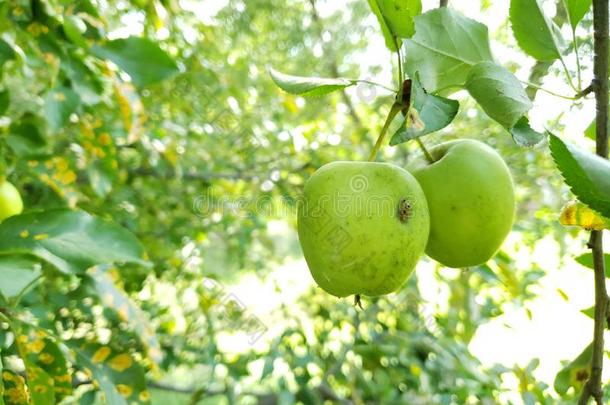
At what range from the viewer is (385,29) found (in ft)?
2.18

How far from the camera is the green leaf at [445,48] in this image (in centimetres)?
68

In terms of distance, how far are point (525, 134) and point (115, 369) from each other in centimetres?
74

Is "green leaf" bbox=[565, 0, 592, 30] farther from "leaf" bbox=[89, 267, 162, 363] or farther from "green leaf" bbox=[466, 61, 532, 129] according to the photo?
"leaf" bbox=[89, 267, 162, 363]

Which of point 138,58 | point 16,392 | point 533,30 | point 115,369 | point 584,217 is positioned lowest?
point 115,369

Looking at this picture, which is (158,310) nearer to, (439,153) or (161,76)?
(161,76)

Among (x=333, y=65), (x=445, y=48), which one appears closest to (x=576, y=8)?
(x=445, y=48)

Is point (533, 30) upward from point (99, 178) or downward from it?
upward

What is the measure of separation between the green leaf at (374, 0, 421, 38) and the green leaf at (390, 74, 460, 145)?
2.9 inches

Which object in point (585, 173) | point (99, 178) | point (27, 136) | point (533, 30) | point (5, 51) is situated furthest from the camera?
point (99, 178)

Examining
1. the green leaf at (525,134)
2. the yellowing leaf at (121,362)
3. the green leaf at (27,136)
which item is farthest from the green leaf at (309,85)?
the green leaf at (27,136)

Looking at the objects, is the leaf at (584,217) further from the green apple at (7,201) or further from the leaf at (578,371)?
the green apple at (7,201)

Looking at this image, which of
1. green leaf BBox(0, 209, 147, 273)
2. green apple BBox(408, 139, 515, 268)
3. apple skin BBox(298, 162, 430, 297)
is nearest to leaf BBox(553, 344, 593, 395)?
green apple BBox(408, 139, 515, 268)

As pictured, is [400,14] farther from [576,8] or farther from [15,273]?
[15,273]

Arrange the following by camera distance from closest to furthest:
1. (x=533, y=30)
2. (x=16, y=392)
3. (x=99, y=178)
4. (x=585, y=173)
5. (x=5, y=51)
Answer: (x=585, y=173)
(x=533, y=30)
(x=16, y=392)
(x=5, y=51)
(x=99, y=178)
